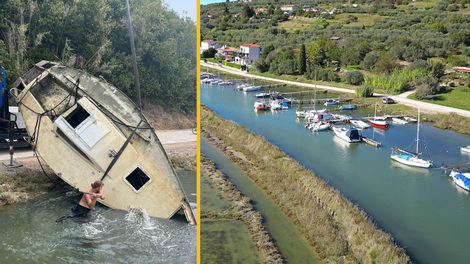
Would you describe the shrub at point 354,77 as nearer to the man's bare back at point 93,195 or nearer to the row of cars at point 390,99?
the row of cars at point 390,99

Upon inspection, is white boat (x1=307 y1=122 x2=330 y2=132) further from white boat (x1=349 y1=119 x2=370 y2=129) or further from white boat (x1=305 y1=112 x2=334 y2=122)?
white boat (x1=349 y1=119 x2=370 y2=129)

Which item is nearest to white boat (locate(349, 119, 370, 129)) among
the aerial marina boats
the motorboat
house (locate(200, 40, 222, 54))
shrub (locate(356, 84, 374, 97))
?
the motorboat

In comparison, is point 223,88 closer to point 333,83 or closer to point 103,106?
point 333,83

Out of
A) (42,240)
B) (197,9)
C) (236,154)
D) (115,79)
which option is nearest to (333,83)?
(236,154)

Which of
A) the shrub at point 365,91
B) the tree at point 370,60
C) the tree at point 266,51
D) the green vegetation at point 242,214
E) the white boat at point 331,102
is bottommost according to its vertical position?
the green vegetation at point 242,214

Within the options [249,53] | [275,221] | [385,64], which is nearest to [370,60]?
[385,64]

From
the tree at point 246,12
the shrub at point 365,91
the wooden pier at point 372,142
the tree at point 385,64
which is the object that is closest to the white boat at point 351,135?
the wooden pier at point 372,142
